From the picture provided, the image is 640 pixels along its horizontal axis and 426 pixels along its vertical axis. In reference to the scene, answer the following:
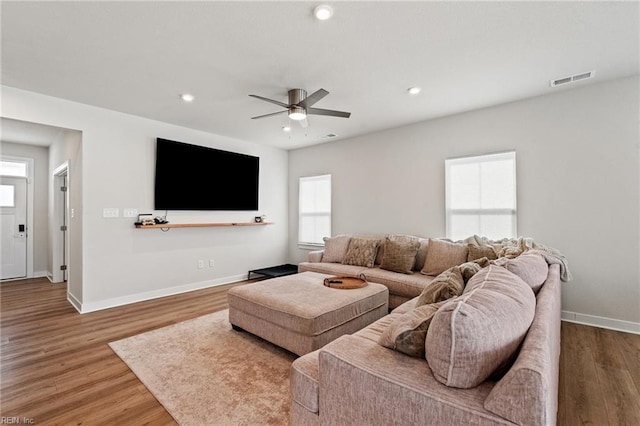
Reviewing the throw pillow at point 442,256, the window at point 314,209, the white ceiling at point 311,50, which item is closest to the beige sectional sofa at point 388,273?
the throw pillow at point 442,256

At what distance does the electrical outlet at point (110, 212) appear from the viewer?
151 inches

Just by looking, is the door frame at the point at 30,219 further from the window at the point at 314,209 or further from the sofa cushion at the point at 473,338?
the sofa cushion at the point at 473,338

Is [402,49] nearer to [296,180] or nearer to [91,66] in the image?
[91,66]

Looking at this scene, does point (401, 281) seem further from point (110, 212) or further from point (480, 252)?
point (110, 212)

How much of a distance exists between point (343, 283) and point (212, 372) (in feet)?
4.75

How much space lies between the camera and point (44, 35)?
2.24m

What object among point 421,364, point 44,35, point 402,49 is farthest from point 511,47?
point 44,35

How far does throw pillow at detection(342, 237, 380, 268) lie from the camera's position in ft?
13.6

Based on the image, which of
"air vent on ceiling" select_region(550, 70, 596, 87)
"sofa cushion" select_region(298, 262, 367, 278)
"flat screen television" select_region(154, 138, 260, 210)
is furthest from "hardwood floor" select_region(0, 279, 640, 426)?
"air vent on ceiling" select_region(550, 70, 596, 87)

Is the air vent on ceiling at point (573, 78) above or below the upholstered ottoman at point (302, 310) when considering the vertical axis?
above

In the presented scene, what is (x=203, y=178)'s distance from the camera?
4766 mm

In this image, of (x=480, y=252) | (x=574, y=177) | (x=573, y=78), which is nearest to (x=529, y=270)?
(x=480, y=252)

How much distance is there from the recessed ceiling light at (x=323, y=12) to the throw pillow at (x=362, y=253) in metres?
2.94

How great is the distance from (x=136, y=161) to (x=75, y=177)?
76 centimetres
